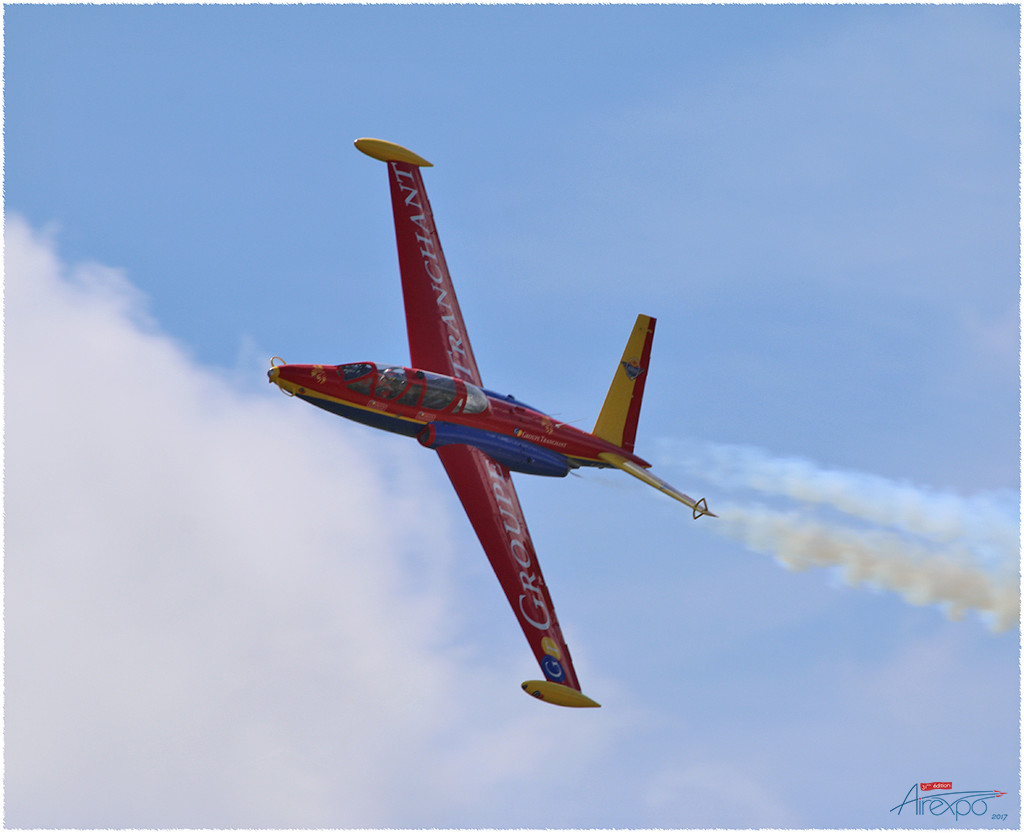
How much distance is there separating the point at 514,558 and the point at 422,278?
1088cm

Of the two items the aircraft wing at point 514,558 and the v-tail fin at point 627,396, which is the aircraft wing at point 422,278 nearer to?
the aircraft wing at point 514,558

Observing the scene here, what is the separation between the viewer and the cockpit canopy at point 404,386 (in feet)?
140

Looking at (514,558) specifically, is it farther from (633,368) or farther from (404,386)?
(633,368)

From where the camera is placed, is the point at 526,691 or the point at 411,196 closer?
the point at 526,691

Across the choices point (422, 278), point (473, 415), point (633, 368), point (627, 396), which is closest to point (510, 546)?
point (473, 415)

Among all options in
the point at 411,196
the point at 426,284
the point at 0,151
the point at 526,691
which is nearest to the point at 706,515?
the point at 526,691

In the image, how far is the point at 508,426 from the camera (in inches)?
1732

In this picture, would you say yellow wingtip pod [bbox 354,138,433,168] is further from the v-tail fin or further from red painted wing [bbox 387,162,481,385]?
the v-tail fin

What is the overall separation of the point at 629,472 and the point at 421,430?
22.7 ft

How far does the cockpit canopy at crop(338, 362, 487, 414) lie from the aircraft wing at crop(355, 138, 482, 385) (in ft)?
5.32

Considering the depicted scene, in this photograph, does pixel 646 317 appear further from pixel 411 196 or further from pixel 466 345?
pixel 411 196

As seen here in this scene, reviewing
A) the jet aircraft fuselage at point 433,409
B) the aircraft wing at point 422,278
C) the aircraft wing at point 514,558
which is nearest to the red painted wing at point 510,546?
the aircraft wing at point 514,558

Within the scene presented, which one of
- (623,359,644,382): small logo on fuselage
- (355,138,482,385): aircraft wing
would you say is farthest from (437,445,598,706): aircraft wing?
(623,359,644,382): small logo on fuselage

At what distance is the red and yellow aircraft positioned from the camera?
39781mm
